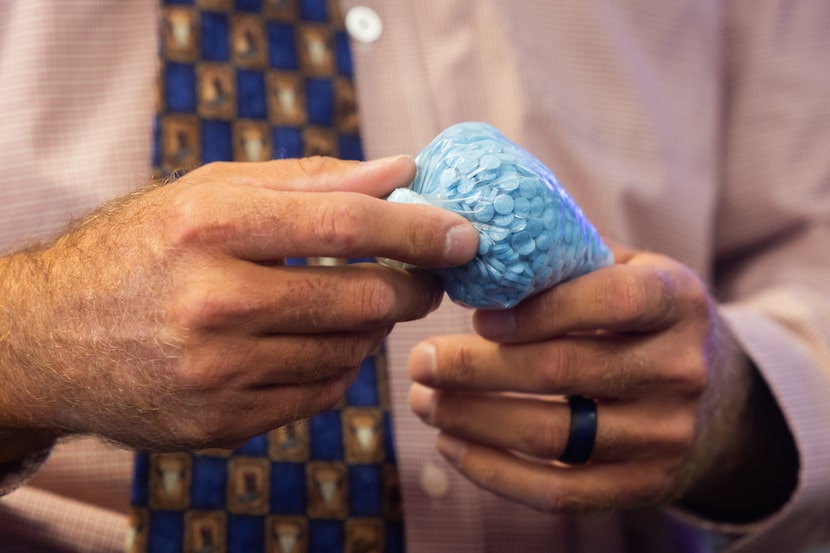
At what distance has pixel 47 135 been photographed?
721 millimetres

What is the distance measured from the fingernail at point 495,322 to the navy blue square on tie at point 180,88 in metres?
0.38

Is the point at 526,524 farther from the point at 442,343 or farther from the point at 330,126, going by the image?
the point at 330,126

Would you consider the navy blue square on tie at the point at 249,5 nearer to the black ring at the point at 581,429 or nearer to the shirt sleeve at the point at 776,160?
the black ring at the point at 581,429

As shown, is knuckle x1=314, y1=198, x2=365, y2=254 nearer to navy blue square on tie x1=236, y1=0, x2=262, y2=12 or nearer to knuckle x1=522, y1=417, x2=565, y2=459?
knuckle x1=522, y1=417, x2=565, y2=459

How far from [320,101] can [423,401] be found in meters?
0.34

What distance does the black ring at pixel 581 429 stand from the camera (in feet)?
1.99

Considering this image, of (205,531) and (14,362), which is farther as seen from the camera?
(205,531)

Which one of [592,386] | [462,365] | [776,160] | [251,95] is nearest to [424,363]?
[462,365]

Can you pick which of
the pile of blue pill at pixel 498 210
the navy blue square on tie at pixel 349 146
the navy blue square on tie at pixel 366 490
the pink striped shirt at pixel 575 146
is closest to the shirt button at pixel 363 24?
the pink striped shirt at pixel 575 146

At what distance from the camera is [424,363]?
0.60 metres

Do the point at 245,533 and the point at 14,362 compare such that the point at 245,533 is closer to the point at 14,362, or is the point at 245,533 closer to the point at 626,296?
the point at 14,362

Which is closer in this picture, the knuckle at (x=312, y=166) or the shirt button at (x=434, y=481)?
the knuckle at (x=312, y=166)

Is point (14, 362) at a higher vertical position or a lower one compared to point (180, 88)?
lower


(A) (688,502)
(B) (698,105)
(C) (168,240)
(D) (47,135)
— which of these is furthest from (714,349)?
(D) (47,135)
